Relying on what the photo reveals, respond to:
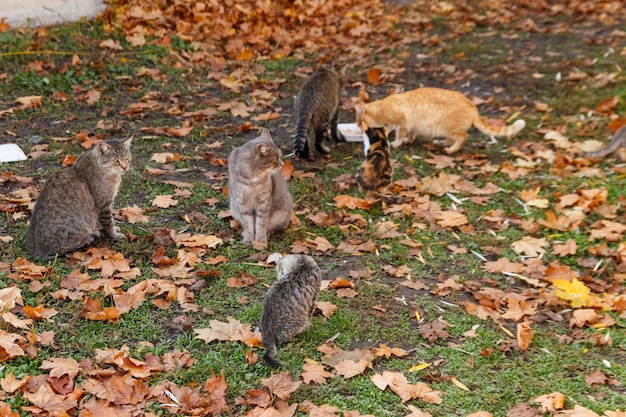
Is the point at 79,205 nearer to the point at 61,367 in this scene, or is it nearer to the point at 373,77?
the point at 61,367

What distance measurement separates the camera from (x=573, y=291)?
5.67 meters

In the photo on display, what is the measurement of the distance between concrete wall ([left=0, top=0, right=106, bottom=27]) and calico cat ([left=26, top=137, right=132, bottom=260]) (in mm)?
5694

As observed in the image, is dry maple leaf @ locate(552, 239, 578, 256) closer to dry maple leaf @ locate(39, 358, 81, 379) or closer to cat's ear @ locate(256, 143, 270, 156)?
cat's ear @ locate(256, 143, 270, 156)

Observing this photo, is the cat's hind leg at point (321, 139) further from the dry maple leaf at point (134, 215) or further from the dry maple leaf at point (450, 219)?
the dry maple leaf at point (134, 215)

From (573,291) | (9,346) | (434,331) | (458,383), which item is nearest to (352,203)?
(434,331)

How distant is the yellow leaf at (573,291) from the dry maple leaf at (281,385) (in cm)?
269

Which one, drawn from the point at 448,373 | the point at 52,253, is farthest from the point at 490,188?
the point at 52,253

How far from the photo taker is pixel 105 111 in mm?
8805

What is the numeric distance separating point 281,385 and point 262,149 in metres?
2.61

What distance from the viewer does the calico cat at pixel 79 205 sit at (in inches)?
213

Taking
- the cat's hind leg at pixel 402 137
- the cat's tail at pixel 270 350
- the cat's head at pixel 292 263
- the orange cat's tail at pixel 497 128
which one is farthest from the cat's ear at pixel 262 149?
the orange cat's tail at pixel 497 128

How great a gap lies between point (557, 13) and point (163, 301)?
12671mm

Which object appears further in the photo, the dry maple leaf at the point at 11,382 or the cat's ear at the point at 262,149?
the cat's ear at the point at 262,149

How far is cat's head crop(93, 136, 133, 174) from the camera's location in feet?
19.1
